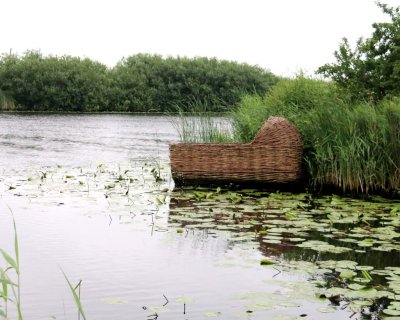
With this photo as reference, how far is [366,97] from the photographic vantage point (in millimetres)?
14008

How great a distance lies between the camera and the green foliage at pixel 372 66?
1404 centimetres

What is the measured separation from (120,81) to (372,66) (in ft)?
168

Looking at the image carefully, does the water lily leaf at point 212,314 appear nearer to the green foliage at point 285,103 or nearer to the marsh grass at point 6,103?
the green foliage at point 285,103

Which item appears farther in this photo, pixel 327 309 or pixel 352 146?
pixel 352 146

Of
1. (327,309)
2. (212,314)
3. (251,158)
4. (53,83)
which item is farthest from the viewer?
(53,83)

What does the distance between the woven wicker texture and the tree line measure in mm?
47067

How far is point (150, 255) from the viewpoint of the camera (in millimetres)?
6086

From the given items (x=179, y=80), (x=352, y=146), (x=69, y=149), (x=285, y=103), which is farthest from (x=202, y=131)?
(x=179, y=80)

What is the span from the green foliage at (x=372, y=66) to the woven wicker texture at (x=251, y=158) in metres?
3.93

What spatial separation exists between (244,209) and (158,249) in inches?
Result: 99.1

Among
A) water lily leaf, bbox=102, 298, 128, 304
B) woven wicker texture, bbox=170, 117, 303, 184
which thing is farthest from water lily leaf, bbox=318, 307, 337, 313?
woven wicker texture, bbox=170, 117, 303, 184

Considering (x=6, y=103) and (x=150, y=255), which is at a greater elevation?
(x=6, y=103)

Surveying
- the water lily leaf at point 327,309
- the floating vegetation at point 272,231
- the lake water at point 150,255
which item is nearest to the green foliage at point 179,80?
the floating vegetation at point 272,231

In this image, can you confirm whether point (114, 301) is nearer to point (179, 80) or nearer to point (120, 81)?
point (120, 81)
